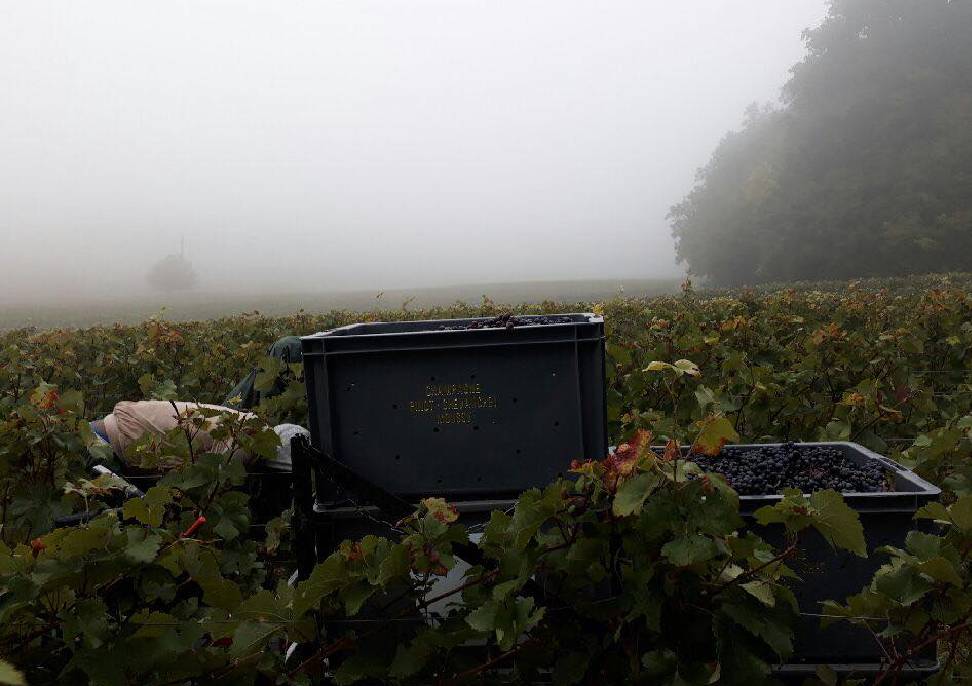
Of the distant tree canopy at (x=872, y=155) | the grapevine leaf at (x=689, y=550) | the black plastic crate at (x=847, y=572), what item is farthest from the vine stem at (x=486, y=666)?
the distant tree canopy at (x=872, y=155)

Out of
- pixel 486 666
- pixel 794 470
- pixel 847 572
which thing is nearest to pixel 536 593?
pixel 486 666

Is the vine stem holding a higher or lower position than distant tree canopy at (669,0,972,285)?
lower

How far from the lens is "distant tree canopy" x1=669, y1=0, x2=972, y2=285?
3478cm

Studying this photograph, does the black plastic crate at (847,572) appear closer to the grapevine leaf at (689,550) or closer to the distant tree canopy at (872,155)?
the grapevine leaf at (689,550)

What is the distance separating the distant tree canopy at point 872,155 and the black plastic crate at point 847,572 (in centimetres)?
3569

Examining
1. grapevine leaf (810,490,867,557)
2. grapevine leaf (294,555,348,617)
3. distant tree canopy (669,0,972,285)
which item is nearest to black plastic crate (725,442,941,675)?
grapevine leaf (810,490,867,557)

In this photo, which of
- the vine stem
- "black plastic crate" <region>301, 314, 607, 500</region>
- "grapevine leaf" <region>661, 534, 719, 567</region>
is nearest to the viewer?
"grapevine leaf" <region>661, 534, 719, 567</region>

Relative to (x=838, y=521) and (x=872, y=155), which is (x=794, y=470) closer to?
(x=838, y=521)

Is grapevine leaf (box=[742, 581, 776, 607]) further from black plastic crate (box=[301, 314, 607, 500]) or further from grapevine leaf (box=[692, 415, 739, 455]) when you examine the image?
black plastic crate (box=[301, 314, 607, 500])

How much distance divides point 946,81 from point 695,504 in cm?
4414

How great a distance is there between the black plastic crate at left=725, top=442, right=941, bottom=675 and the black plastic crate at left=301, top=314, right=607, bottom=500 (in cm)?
70

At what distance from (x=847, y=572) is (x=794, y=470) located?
2.25 feet

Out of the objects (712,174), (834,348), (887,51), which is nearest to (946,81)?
(887,51)

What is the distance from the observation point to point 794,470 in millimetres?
3135
